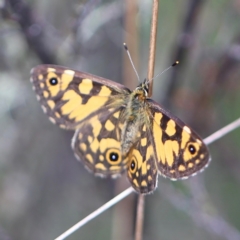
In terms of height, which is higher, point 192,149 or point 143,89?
point 143,89

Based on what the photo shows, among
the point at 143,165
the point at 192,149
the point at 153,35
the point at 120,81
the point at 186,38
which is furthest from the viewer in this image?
the point at 120,81

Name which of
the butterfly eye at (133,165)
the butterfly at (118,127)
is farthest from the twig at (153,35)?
the butterfly eye at (133,165)

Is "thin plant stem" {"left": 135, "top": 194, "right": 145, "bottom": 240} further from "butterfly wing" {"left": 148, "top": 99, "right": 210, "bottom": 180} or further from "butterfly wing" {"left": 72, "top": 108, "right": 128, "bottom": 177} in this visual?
"butterfly wing" {"left": 72, "top": 108, "right": 128, "bottom": 177}

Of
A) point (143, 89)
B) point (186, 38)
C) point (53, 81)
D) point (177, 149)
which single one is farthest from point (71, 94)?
point (186, 38)

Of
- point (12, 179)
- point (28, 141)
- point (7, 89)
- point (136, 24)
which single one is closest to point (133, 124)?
point (136, 24)

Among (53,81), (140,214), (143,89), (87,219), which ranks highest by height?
(53,81)

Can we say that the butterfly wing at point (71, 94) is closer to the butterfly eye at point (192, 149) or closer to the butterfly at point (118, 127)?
the butterfly at point (118, 127)

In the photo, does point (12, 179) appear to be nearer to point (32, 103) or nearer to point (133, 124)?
point (32, 103)

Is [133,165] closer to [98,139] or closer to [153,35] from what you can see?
[98,139]
